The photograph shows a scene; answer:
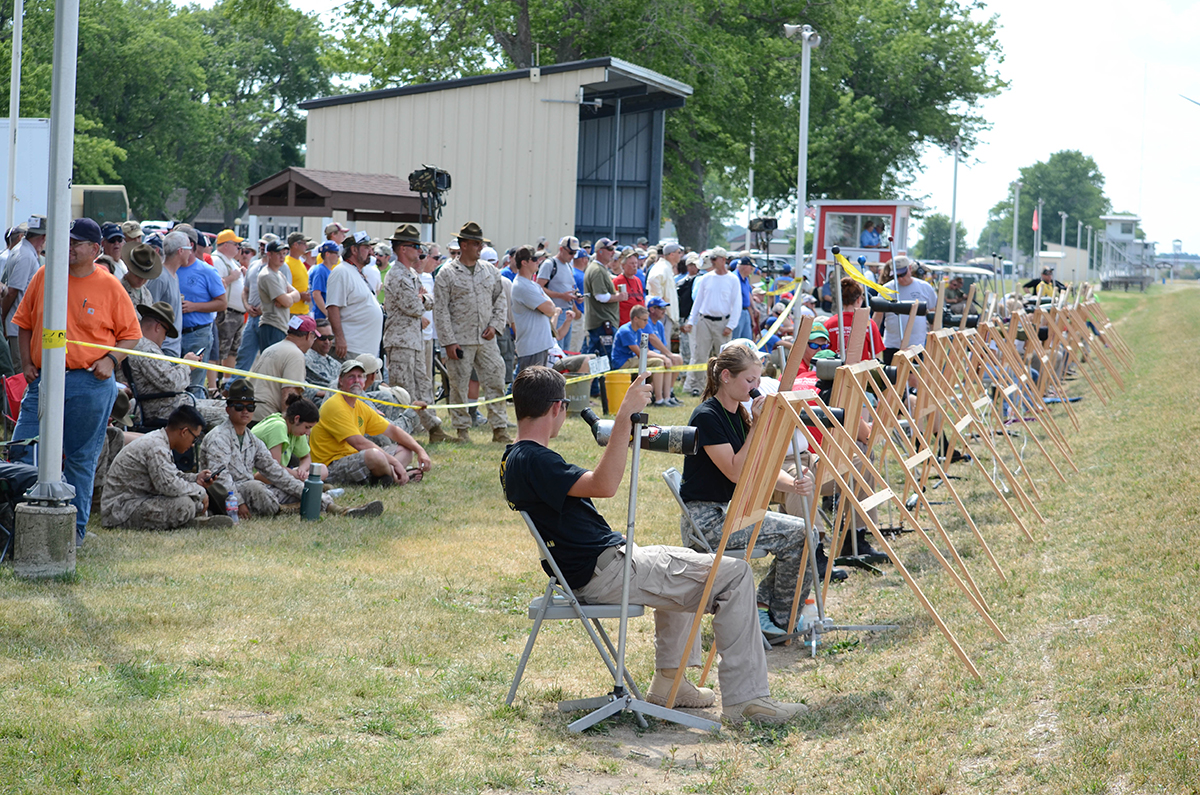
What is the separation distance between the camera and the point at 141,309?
8.87 m

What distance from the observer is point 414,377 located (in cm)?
1185

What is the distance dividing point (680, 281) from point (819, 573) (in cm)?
1280

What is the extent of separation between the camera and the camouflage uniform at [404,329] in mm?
11438

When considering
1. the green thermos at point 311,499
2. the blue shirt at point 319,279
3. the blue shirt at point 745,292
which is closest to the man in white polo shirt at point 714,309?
the blue shirt at point 745,292

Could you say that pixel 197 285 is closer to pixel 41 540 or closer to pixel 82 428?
pixel 82 428

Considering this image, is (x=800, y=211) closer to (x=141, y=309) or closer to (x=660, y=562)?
(x=141, y=309)

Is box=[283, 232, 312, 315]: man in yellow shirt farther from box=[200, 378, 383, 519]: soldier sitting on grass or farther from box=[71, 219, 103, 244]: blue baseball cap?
box=[71, 219, 103, 244]: blue baseball cap

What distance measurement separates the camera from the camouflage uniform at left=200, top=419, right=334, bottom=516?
8.56m

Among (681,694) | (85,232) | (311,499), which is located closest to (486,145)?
(311,499)

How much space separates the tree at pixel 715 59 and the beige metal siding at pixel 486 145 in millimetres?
7645

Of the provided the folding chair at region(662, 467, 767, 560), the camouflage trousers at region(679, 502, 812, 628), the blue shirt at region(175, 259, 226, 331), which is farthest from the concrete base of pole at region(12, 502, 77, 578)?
the blue shirt at region(175, 259, 226, 331)

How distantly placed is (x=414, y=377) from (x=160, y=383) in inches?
128

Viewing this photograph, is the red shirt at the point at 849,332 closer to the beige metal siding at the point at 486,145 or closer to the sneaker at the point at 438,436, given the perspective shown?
the sneaker at the point at 438,436

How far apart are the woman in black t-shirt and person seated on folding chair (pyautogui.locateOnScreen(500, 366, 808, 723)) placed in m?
0.86
